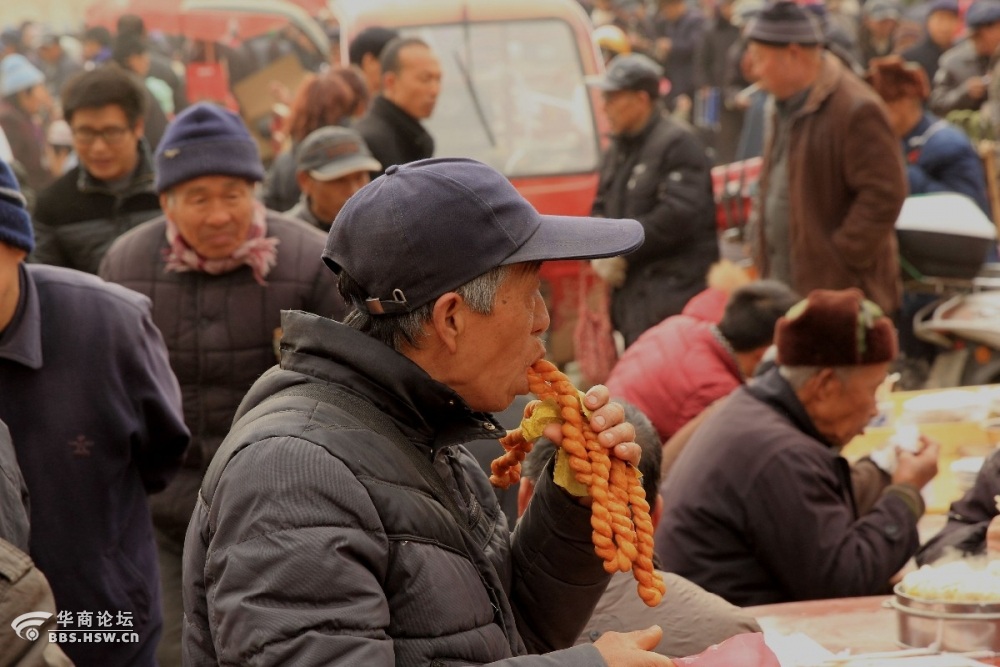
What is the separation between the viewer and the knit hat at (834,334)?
4.22m

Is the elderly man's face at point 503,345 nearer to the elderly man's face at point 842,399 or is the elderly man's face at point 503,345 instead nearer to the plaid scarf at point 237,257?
the elderly man's face at point 842,399

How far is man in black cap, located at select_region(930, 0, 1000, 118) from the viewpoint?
11852mm

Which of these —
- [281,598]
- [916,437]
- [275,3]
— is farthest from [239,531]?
[275,3]

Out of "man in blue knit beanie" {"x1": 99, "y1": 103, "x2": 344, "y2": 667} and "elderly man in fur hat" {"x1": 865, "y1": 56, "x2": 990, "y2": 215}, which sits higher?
"man in blue knit beanie" {"x1": 99, "y1": 103, "x2": 344, "y2": 667}

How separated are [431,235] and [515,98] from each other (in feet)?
26.1

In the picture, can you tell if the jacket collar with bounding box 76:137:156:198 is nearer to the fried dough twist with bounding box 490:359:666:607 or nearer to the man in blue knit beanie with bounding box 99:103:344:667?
the man in blue knit beanie with bounding box 99:103:344:667

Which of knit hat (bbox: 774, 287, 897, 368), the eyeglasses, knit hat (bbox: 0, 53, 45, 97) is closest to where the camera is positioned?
knit hat (bbox: 774, 287, 897, 368)

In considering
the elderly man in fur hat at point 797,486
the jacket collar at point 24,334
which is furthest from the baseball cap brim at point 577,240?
the elderly man in fur hat at point 797,486

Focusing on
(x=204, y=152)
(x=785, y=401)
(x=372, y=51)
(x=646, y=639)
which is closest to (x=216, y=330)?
(x=204, y=152)

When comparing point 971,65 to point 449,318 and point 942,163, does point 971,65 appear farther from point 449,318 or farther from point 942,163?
point 449,318

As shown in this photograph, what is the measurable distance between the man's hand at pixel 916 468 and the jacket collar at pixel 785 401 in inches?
10.1

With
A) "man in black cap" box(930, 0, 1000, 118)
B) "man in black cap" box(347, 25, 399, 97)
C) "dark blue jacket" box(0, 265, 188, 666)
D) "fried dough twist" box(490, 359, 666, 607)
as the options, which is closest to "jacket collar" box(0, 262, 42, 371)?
"dark blue jacket" box(0, 265, 188, 666)

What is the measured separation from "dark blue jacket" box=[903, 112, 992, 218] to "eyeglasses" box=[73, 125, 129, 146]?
17.4 feet

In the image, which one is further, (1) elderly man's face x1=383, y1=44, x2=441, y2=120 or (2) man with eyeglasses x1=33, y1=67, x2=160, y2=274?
(1) elderly man's face x1=383, y1=44, x2=441, y2=120
